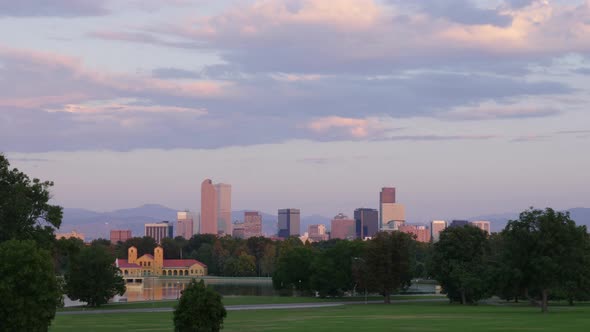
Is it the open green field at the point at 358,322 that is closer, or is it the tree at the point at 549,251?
the open green field at the point at 358,322

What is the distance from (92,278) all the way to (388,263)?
35.1 metres

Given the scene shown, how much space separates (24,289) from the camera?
45000 mm

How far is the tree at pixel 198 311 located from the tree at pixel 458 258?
2443 inches

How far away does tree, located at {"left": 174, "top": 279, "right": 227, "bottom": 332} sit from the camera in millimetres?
43031

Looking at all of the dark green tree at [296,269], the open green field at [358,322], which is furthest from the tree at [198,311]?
the dark green tree at [296,269]

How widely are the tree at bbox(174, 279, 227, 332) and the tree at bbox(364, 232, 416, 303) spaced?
67.7 m

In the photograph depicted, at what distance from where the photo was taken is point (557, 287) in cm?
7925

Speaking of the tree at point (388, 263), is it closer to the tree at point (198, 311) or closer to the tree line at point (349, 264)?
the tree line at point (349, 264)

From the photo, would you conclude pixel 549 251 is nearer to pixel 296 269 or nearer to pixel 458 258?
pixel 458 258

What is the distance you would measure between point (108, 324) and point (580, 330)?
31.1 meters

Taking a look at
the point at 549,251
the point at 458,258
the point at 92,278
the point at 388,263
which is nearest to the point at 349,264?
the point at 388,263

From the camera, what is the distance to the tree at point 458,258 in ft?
338

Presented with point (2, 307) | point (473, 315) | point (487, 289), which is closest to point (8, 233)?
point (2, 307)

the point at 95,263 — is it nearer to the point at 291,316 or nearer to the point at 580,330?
the point at 291,316
